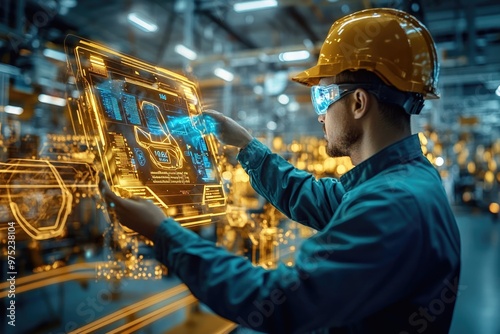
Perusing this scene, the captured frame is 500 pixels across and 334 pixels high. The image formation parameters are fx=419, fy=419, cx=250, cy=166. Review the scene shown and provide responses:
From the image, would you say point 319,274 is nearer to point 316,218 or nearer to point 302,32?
point 316,218

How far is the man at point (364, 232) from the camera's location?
987 millimetres

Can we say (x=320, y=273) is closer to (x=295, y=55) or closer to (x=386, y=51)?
(x=386, y=51)

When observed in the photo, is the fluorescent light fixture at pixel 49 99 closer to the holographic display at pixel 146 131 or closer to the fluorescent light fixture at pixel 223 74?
the holographic display at pixel 146 131

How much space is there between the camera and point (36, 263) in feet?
10.0

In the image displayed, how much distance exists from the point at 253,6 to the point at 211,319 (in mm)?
3748

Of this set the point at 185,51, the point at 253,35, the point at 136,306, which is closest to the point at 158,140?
the point at 136,306

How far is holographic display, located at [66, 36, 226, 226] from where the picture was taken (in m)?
1.18

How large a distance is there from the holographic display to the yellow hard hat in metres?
0.49

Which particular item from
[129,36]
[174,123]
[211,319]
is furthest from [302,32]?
[174,123]

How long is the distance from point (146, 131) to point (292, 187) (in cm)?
69

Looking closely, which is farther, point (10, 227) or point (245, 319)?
point (10, 227)

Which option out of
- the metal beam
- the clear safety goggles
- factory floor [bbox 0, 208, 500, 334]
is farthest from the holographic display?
the metal beam

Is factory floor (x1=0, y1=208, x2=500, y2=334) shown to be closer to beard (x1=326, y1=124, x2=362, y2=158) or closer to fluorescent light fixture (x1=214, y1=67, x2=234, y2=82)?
beard (x1=326, y1=124, x2=362, y2=158)

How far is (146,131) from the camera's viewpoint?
1.32 metres
